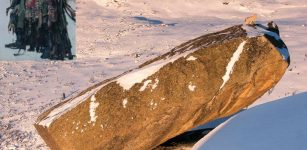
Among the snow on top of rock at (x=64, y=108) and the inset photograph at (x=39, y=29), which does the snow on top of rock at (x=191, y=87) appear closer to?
the snow on top of rock at (x=64, y=108)

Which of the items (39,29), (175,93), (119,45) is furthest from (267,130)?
(39,29)

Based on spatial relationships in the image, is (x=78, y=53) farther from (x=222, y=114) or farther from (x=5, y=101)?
(x=222, y=114)

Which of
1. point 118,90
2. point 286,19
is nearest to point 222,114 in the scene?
point 118,90

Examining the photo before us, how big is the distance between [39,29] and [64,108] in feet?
23.7

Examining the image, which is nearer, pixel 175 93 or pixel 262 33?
pixel 262 33

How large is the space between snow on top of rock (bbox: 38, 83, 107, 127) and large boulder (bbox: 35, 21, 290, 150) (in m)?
0.02

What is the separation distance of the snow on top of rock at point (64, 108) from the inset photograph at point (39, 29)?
22.2 ft

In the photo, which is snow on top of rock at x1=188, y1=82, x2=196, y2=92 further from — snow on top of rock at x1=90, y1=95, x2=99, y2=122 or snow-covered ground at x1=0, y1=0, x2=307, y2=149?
snow-covered ground at x1=0, y1=0, x2=307, y2=149

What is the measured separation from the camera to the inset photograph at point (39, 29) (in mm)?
11719

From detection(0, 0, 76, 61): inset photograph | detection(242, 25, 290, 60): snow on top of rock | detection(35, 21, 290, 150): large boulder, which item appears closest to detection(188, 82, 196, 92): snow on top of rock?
detection(35, 21, 290, 150): large boulder

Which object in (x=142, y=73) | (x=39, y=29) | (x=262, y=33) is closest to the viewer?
(x=262, y=33)

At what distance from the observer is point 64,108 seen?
5023mm

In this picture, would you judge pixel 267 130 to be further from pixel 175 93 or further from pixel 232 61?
pixel 175 93

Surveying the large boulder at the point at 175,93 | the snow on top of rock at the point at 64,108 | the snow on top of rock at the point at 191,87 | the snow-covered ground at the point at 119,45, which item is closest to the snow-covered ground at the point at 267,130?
the large boulder at the point at 175,93
